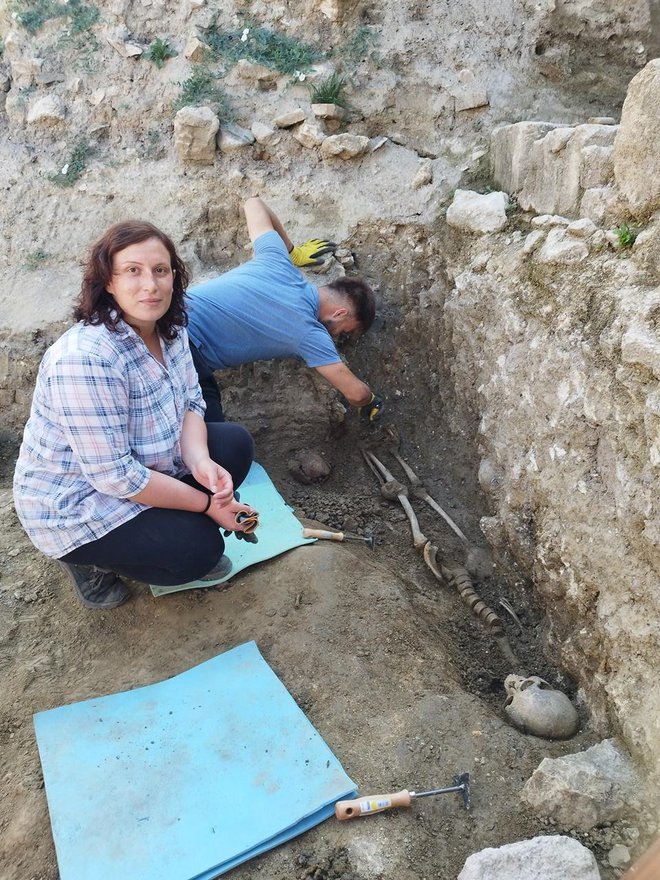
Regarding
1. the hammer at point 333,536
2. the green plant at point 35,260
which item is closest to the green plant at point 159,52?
the green plant at point 35,260

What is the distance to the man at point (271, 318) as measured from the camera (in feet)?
11.0

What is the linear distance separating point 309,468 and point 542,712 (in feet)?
6.18

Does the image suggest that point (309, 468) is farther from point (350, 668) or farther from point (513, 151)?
point (513, 151)

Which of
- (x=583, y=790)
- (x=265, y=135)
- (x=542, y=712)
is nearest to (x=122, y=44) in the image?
(x=265, y=135)

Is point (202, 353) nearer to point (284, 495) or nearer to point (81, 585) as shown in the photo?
point (284, 495)

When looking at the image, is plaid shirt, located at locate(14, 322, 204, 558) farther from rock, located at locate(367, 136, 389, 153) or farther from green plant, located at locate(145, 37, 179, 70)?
green plant, located at locate(145, 37, 179, 70)

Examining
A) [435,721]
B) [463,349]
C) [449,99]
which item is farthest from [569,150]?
[435,721]

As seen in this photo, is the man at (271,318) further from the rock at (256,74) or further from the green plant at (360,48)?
the green plant at (360,48)

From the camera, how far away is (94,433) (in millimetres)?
2162

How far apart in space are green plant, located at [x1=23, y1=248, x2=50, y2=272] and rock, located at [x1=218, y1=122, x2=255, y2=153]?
1329 millimetres

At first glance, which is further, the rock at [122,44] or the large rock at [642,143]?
the rock at [122,44]

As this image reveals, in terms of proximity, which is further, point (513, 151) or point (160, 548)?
point (513, 151)

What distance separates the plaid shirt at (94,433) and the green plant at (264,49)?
→ 2596mm

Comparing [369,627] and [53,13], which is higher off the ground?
[53,13]
